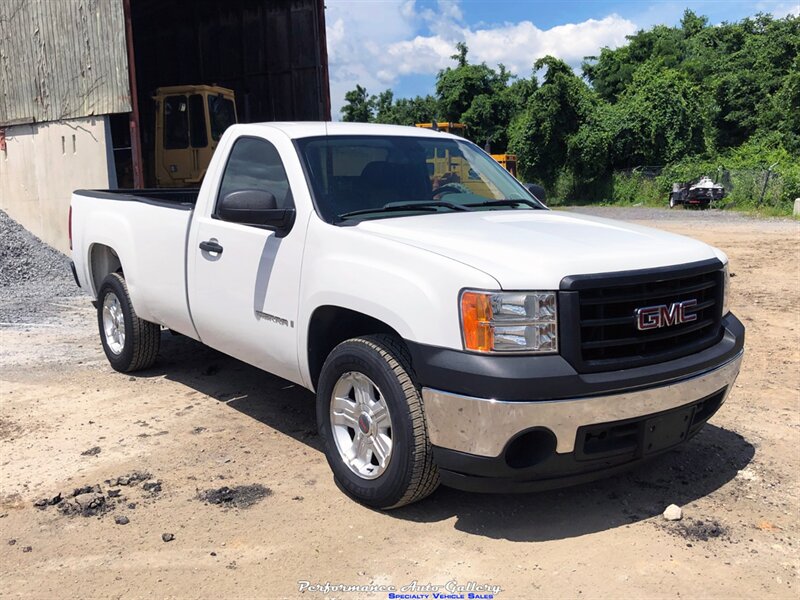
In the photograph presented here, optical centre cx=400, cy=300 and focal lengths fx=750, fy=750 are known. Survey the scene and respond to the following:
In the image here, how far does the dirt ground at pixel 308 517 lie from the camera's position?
129 inches

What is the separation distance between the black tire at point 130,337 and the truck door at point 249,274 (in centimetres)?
123

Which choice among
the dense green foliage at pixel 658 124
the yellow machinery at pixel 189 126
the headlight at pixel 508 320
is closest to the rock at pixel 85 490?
the headlight at pixel 508 320

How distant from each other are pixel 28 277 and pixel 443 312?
10619 millimetres

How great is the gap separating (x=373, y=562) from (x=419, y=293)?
4.08 feet

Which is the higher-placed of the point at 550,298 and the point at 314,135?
the point at 314,135

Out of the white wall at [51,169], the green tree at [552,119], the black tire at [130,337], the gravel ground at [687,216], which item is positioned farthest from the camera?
the green tree at [552,119]

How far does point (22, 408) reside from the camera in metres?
5.73

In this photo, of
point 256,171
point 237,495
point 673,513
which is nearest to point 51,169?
point 256,171

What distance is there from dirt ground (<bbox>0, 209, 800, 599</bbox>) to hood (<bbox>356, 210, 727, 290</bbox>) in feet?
4.21

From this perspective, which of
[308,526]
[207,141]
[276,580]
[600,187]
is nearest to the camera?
[276,580]

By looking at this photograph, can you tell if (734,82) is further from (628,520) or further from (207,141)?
(628,520)

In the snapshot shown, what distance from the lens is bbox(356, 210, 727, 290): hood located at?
3354 mm

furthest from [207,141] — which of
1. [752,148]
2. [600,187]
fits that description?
[752,148]

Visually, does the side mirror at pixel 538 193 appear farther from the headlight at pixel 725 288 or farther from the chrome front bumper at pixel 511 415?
the chrome front bumper at pixel 511 415
